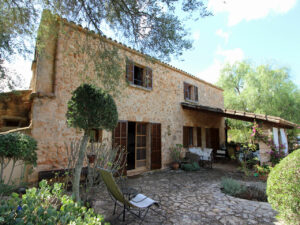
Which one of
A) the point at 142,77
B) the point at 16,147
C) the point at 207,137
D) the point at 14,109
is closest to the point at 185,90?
the point at 142,77

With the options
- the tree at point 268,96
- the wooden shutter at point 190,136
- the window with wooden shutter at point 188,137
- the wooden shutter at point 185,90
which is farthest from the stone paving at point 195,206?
the tree at point 268,96

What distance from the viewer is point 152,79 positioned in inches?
311

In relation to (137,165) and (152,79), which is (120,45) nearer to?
(152,79)

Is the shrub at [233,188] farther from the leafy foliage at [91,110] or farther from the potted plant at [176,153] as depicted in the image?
the leafy foliage at [91,110]

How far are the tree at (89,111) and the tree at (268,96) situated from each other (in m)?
11.8

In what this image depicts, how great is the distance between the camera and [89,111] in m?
→ 2.83

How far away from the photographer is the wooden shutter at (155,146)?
290 inches

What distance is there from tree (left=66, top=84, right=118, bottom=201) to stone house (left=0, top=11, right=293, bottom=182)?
2135mm

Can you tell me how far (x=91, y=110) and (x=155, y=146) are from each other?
5052 mm

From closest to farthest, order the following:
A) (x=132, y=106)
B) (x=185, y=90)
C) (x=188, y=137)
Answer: (x=132, y=106) < (x=188, y=137) < (x=185, y=90)

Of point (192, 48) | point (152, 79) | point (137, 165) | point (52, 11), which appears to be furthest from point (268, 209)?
point (52, 11)

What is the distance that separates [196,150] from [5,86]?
8.12 meters

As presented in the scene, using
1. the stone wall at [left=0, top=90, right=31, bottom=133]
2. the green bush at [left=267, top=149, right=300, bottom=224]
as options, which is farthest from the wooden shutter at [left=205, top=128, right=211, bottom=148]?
the stone wall at [left=0, top=90, right=31, bottom=133]

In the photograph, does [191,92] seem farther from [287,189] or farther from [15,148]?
[15,148]
